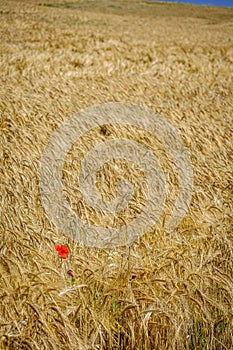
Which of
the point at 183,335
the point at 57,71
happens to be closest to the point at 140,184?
the point at 183,335

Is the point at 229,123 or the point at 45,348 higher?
the point at 229,123

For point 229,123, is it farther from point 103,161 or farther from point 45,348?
point 45,348

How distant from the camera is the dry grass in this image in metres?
2.04

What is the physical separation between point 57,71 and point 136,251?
707cm

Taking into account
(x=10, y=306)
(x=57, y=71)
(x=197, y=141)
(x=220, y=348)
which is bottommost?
(x=220, y=348)

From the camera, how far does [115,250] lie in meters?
2.98

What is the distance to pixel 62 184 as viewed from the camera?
3793 millimetres

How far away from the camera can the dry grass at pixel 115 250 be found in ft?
6.69

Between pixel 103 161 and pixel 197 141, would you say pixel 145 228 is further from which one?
pixel 197 141

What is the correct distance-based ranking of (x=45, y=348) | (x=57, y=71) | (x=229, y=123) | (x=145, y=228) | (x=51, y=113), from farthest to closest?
(x=57, y=71) → (x=229, y=123) → (x=51, y=113) → (x=145, y=228) → (x=45, y=348)

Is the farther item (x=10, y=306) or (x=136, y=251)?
(x=136, y=251)

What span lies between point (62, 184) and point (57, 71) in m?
5.98

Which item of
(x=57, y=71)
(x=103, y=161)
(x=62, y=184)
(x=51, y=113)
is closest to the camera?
(x=62, y=184)

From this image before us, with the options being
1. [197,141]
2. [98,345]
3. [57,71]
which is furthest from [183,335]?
[57,71]
